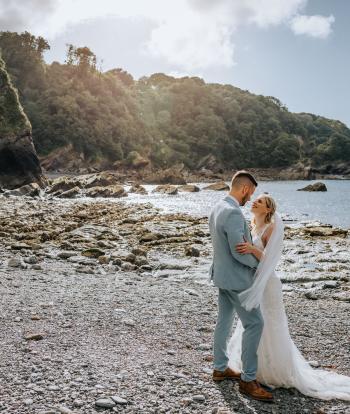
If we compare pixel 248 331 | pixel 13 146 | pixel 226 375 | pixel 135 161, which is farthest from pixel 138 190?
pixel 248 331

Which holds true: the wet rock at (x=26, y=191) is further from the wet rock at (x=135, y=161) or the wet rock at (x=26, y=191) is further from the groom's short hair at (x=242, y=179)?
the wet rock at (x=135, y=161)

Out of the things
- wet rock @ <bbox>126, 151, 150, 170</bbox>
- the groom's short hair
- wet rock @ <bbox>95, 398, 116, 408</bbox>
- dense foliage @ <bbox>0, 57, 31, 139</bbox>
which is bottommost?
wet rock @ <bbox>95, 398, 116, 408</bbox>

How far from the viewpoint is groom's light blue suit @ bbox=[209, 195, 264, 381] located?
5.29 meters

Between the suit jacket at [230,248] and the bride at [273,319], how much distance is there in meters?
0.09

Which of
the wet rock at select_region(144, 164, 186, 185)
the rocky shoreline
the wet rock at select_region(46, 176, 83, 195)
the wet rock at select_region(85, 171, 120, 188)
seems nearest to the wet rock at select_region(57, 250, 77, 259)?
the rocky shoreline

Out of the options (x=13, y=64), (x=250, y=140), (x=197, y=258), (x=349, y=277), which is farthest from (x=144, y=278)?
(x=250, y=140)

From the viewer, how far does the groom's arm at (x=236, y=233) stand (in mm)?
5254

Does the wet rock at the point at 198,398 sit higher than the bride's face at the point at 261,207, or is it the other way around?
the bride's face at the point at 261,207

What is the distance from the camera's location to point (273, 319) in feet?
18.4

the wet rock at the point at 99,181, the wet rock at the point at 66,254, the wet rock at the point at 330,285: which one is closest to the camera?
the wet rock at the point at 330,285

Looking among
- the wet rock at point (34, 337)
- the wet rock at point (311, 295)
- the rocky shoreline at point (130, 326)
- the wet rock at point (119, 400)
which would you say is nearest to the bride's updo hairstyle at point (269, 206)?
the rocky shoreline at point (130, 326)

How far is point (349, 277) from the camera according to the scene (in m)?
14.9

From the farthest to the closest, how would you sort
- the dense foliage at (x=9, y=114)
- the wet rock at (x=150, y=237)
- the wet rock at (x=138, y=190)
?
1. the wet rock at (x=138, y=190)
2. the dense foliage at (x=9, y=114)
3. the wet rock at (x=150, y=237)

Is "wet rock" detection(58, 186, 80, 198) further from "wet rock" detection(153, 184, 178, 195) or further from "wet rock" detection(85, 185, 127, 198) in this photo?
"wet rock" detection(153, 184, 178, 195)
